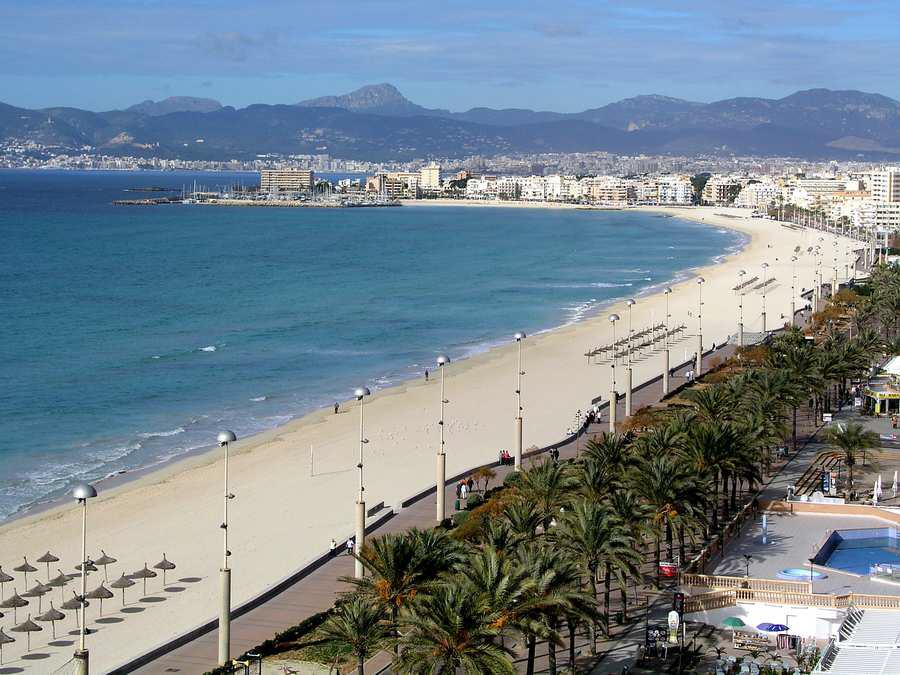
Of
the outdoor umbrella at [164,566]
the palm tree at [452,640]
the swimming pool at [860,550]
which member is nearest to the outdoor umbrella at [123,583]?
the outdoor umbrella at [164,566]

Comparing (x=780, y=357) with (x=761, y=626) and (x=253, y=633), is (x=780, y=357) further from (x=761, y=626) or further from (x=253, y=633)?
(x=253, y=633)

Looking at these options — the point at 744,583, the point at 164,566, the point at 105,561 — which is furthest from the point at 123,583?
the point at 744,583

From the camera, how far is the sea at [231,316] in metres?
41.0

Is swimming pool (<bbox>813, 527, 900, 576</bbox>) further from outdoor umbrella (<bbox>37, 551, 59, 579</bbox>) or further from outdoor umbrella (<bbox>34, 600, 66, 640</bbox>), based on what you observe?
outdoor umbrella (<bbox>37, 551, 59, 579</bbox>)

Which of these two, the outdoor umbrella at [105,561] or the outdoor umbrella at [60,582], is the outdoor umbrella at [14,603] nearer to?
the outdoor umbrella at [60,582]

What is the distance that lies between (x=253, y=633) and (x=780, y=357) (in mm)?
21328

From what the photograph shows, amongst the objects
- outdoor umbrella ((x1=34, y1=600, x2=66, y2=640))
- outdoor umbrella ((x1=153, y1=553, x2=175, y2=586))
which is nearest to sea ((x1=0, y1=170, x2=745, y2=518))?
outdoor umbrella ((x1=153, y1=553, x2=175, y2=586))

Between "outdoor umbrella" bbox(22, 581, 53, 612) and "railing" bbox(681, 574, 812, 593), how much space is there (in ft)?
38.8

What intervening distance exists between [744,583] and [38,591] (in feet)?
42.2

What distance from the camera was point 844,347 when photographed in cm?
4003

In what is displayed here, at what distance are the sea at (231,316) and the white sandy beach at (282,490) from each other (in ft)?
6.86

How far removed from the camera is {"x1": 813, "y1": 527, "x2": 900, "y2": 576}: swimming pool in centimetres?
2375

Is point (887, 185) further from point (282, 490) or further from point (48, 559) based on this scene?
point (48, 559)

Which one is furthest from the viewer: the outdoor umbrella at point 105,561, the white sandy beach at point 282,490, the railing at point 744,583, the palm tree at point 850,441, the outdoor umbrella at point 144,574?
the palm tree at point 850,441
